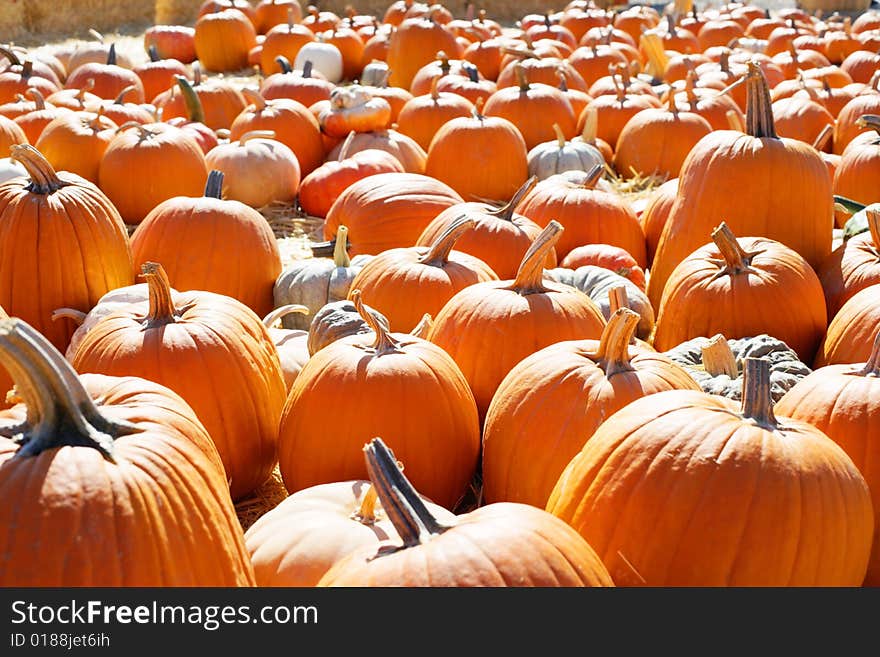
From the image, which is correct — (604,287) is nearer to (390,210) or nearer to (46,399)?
(390,210)

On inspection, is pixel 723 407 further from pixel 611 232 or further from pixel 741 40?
pixel 741 40

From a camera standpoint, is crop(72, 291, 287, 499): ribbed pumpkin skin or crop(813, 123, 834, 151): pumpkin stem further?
crop(813, 123, 834, 151): pumpkin stem

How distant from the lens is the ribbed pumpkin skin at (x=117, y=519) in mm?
1659

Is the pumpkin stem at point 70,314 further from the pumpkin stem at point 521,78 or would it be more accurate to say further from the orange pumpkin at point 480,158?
the pumpkin stem at point 521,78

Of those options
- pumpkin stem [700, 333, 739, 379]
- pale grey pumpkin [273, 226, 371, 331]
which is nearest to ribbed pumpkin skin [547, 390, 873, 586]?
pumpkin stem [700, 333, 739, 379]

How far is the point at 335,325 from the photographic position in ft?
11.4

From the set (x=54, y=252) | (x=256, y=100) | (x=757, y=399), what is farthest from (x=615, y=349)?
(x=256, y=100)

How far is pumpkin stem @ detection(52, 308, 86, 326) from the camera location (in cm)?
371

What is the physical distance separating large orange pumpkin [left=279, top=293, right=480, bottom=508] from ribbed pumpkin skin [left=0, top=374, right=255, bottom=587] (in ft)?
2.92

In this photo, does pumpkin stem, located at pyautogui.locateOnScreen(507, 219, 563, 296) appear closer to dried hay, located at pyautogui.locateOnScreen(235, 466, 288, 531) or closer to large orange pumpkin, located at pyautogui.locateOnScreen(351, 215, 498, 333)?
large orange pumpkin, located at pyautogui.locateOnScreen(351, 215, 498, 333)

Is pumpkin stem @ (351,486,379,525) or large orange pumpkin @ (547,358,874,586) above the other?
large orange pumpkin @ (547,358,874,586)

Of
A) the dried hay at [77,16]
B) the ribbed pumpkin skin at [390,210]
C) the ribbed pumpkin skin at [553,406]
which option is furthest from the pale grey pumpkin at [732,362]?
the dried hay at [77,16]

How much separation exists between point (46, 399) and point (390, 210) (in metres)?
3.49

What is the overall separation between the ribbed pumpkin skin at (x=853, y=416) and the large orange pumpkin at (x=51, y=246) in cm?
257
